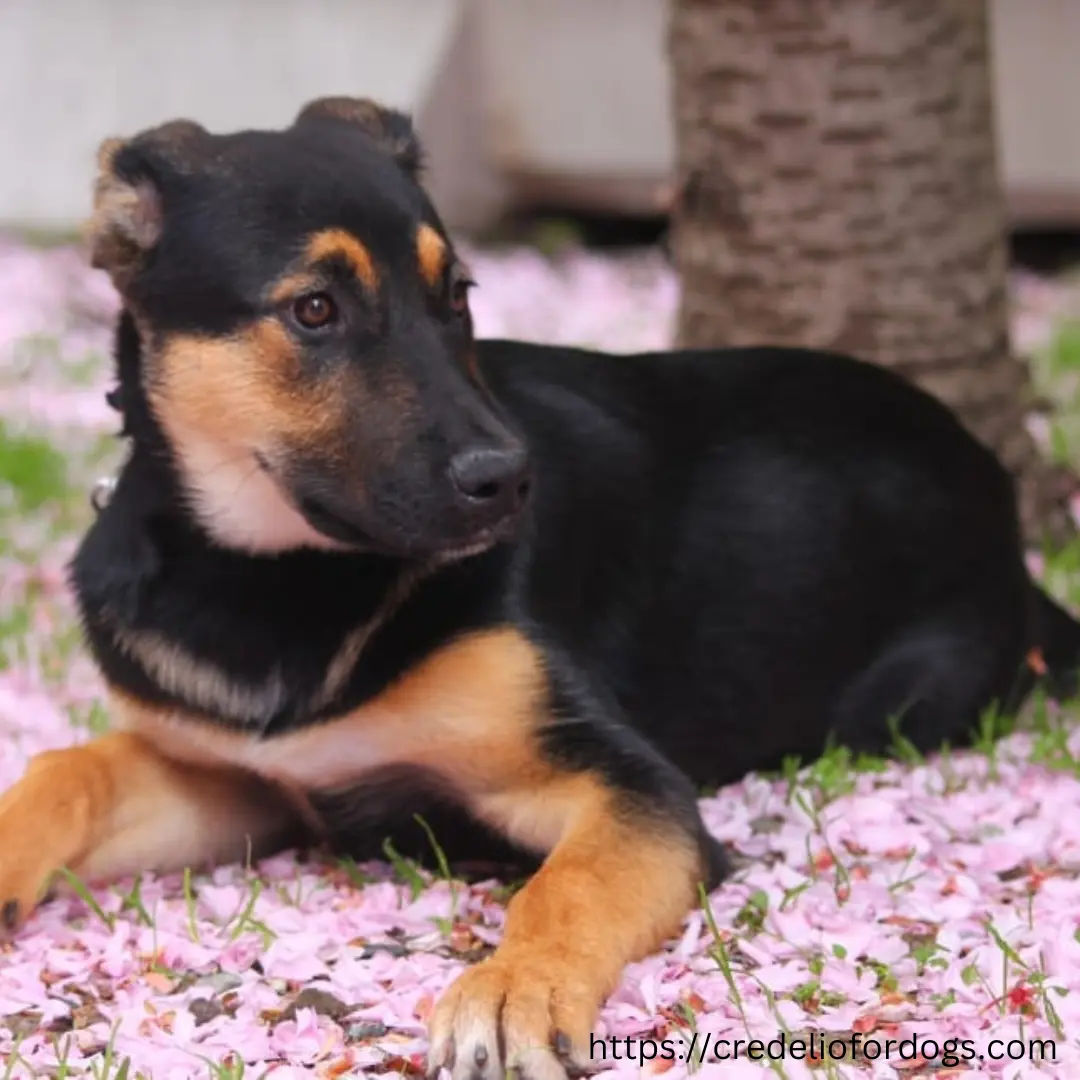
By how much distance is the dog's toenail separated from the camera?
2.95m

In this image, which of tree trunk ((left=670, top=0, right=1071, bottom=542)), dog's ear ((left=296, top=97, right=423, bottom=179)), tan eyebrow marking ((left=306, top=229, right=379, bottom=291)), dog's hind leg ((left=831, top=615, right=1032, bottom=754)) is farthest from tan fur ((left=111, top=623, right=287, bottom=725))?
tree trunk ((left=670, top=0, right=1071, bottom=542))

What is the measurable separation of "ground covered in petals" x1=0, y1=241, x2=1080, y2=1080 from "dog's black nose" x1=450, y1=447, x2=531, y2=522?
26.8 inches

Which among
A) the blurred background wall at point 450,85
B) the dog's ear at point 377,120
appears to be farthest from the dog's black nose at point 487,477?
the blurred background wall at point 450,85

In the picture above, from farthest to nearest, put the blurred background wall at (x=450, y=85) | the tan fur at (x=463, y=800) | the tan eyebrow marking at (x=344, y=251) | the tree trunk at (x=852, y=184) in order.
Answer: the blurred background wall at (x=450, y=85) < the tree trunk at (x=852, y=184) < the tan eyebrow marking at (x=344, y=251) < the tan fur at (x=463, y=800)

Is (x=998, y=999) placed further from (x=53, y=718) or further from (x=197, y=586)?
(x=53, y=718)

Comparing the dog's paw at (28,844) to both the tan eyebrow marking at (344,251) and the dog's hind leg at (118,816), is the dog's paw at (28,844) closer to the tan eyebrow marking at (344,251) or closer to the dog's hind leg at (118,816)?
the dog's hind leg at (118,816)

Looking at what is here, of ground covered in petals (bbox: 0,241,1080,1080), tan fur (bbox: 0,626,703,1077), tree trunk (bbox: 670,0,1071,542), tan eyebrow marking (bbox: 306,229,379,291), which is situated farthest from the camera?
tree trunk (bbox: 670,0,1071,542)

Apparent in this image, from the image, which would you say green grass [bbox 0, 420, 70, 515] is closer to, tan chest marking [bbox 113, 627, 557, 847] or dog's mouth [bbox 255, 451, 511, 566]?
tan chest marking [bbox 113, 627, 557, 847]

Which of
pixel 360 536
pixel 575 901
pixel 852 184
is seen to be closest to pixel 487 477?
pixel 360 536

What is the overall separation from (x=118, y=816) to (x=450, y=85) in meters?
6.92

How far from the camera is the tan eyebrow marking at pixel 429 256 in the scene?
9.98 ft

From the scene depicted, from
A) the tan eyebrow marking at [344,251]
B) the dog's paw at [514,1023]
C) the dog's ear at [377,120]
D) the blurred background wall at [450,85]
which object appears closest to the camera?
the dog's paw at [514,1023]

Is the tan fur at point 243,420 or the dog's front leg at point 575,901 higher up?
the tan fur at point 243,420

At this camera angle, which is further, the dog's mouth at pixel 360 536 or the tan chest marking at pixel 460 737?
the tan chest marking at pixel 460 737
